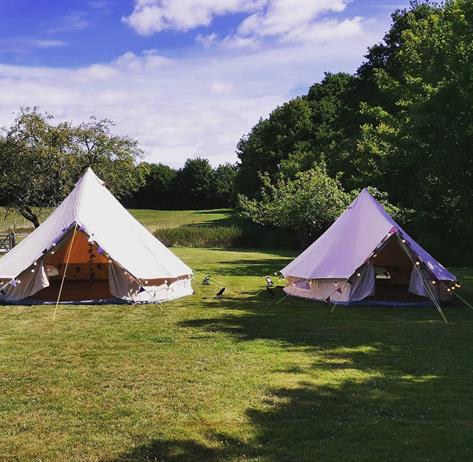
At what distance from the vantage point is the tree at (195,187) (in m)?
72.2

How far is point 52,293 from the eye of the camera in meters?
12.7

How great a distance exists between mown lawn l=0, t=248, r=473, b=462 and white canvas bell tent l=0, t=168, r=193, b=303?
5.07ft

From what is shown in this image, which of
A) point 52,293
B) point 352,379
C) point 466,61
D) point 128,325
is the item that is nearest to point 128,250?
point 52,293

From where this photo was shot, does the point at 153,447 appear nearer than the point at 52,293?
Yes

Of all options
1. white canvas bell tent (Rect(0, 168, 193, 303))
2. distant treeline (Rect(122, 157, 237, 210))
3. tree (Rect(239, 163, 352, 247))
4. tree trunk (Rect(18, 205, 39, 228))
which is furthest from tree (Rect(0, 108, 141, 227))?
distant treeline (Rect(122, 157, 237, 210))

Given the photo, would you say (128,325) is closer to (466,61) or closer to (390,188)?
(466,61)

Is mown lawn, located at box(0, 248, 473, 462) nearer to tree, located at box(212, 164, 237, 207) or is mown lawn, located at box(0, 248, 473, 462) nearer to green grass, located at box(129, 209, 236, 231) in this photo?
green grass, located at box(129, 209, 236, 231)

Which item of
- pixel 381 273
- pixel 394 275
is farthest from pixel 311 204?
pixel 394 275

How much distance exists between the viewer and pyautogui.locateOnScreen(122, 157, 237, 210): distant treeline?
72250 mm

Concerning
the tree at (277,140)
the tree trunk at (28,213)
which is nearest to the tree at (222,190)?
the tree at (277,140)

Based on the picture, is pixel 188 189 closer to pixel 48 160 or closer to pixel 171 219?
pixel 171 219

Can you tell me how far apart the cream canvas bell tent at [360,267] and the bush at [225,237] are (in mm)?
24363

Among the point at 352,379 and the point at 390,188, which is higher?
the point at 390,188

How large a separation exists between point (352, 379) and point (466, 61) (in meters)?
9.45
